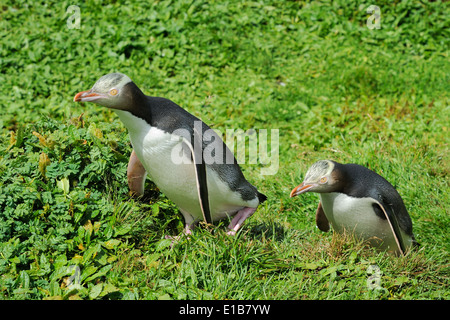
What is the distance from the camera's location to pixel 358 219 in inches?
145

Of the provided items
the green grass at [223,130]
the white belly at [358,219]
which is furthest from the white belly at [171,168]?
the white belly at [358,219]

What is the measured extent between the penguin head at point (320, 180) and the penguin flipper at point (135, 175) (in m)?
1.07

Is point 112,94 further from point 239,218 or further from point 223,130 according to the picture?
point 223,130

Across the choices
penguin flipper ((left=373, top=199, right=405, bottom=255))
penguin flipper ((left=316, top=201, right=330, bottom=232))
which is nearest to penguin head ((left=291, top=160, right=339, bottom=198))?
penguin flipper ((left=373, top=199, right=405, bottom=255))

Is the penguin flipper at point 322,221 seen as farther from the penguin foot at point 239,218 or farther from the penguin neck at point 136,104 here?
the penguin neck at point 136,104

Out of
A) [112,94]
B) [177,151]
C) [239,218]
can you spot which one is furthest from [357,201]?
[112,94]

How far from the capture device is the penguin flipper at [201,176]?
3.29 meters

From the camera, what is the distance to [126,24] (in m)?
7.39

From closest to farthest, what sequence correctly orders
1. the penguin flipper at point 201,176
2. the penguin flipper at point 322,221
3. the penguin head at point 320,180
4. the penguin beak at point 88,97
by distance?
1. the penguin beak at point 88,97
2. the penguin flipper at point 201,176
3. the penguin head at point 320,180
4. the penguin flipper at point 322,221

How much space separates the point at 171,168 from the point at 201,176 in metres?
0.21

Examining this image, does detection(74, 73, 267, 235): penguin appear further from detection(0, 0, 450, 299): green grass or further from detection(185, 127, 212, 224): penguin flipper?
detection(0, 0, 450, 299): green grass

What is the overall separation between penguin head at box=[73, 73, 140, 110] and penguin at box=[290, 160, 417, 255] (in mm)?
1270

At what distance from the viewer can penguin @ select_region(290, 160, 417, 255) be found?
3.60 meters
